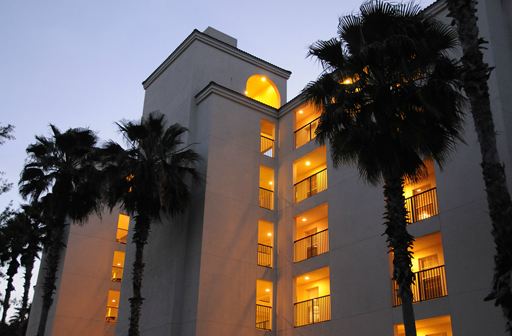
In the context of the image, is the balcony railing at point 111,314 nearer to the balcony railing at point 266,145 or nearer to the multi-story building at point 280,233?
the multi-story building at point 280,233

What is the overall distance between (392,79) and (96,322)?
2527 centimetres

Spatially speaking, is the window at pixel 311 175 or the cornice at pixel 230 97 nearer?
the window at pixel 311 175

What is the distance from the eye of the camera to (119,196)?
2227cm

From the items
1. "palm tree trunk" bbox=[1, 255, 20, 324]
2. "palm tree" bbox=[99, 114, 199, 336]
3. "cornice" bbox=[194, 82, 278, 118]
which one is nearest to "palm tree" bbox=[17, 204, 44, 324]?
"palm tree trunk" bbox=[1, 255, 20, 324]

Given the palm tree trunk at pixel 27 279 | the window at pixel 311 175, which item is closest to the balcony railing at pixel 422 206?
the window at pixel 311 175

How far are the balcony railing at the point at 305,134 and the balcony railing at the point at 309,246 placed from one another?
14.9 ft

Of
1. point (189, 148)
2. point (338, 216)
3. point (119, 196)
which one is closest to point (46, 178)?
point (119, 196)

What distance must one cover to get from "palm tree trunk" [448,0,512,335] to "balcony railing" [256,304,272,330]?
45.1 feet

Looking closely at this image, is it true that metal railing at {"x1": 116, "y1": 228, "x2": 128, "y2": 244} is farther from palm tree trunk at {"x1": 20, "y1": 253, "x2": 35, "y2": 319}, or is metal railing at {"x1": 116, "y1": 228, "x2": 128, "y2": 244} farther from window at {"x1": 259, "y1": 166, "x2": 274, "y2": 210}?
window at {"x1": 259, "y1": 166, "x2": 274, "y2": 210}

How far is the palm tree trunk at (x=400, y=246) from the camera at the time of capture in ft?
41.2

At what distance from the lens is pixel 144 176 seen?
864 inches

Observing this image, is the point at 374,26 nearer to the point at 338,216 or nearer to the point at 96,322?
the point at 338,216

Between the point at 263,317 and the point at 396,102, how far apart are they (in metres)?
13.3

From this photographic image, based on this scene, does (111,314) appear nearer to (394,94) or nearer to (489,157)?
(394,94)
